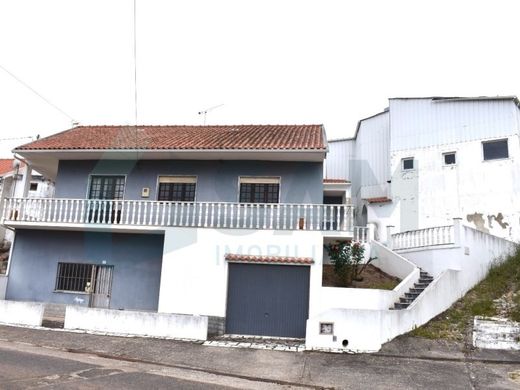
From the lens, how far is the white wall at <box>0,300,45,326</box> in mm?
12859

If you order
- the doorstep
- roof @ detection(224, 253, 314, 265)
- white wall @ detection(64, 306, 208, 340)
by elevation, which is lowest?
the doorstep

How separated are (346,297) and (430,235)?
4.74 metres

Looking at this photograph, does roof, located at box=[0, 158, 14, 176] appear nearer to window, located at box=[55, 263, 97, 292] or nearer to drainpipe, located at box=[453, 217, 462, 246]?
window, located at box=[55, 263, 97, 292]

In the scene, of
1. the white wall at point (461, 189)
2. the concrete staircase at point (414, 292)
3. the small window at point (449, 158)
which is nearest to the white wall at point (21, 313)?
the concrete staircase at point (414, 292)

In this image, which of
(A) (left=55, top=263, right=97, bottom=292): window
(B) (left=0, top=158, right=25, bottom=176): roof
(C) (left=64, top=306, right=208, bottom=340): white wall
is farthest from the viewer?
(B) (left=0, top=158, right=25, bottom=176): roof

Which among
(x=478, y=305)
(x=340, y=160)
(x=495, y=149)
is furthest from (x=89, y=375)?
(x=340, y=160)

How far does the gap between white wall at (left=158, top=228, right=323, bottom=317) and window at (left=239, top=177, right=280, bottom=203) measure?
1.95 meters

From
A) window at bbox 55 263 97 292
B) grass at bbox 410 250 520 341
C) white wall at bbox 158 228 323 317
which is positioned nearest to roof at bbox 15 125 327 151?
white wall at bbox 158 228 323 317

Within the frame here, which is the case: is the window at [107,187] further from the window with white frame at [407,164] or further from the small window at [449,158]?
the small window at [449,158]

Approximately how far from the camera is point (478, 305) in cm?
1255

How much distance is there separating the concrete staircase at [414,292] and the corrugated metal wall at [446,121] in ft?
23.9

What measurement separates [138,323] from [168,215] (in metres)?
3.57

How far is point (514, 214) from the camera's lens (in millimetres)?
16703

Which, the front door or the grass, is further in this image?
the front door
